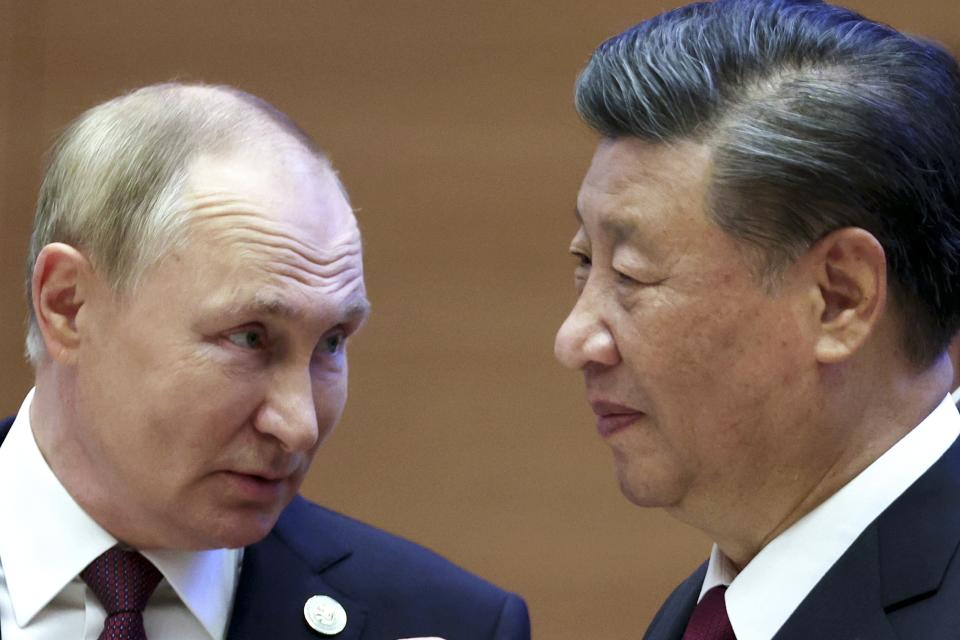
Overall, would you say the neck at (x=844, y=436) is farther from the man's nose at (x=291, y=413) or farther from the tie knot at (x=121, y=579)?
the tie knot at (x=121, y=579)

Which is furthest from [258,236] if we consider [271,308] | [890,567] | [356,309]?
[890,567]

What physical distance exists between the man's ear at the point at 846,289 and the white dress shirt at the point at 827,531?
0.57 ft

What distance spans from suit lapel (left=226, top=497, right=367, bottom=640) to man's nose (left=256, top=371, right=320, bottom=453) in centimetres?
33

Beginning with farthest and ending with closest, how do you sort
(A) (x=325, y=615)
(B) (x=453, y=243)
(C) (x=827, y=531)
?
(B) (x=453, y=243)
(A) (x=325, y=615)
(C) (x=827, y=531)

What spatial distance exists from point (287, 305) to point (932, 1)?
8.60 feet

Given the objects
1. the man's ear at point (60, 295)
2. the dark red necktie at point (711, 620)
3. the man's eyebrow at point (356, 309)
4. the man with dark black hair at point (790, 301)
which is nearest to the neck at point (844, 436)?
the man with dark black hair at point (790, 301)

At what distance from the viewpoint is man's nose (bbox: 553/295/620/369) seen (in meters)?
2.43

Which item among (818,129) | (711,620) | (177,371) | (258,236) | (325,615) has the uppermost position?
(818,129)

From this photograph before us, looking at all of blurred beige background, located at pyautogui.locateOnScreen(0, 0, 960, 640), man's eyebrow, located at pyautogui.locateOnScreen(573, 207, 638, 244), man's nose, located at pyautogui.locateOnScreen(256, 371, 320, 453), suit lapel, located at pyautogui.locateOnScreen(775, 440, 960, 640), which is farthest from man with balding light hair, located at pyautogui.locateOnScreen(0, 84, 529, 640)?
blurred beige background, located at pyautogui.locateOnScreen(0, 0, 960, 640)

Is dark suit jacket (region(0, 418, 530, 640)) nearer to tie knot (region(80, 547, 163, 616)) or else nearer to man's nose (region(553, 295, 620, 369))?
tie knot (region(80, 547, 163, 616))

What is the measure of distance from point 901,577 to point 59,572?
4.32ft

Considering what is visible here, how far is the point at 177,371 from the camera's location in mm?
2438

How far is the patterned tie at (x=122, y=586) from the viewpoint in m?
2.47

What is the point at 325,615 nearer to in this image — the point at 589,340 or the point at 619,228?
the point at 589,340
